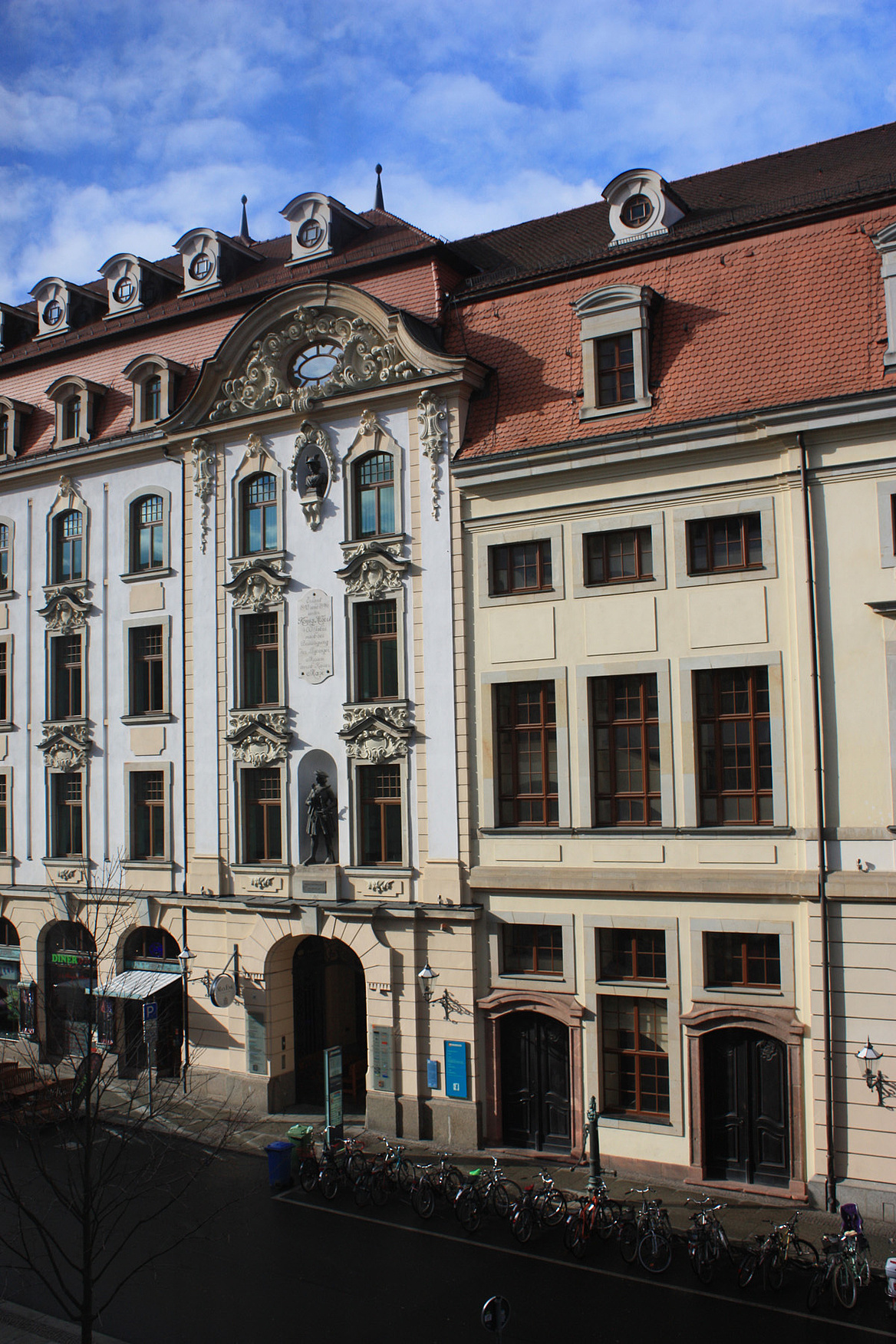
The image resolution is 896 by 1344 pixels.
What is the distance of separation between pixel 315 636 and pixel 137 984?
10.1 metres

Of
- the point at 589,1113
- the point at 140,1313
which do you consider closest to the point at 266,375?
the point at 589,1113

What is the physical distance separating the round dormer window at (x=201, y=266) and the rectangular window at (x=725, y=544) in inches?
667

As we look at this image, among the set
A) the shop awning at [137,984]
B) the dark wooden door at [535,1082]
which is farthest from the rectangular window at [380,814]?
the shop awning at [137,984]

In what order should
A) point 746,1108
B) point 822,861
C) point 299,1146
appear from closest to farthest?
point 822,861, point 746,1108, point 299,1146

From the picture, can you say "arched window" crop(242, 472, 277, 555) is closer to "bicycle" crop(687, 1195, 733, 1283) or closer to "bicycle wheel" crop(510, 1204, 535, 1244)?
"bicycle wheel" crop(510, 1204, 535, 1244)

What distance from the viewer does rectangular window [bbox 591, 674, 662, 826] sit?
74.7 ft

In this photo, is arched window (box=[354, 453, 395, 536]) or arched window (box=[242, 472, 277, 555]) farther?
arched window (box=[242, 472, 277, 555])

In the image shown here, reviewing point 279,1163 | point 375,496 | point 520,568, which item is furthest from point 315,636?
point 279,1163

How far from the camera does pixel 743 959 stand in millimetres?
21562

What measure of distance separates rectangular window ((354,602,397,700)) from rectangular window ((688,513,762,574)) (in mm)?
7145

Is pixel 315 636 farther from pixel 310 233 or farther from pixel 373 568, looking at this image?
pixel 310 233

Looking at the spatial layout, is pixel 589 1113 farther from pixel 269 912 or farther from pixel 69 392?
pixel 69 392

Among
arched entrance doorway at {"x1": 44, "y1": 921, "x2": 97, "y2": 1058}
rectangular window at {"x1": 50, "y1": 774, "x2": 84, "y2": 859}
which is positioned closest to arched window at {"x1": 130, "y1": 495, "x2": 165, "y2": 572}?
rectangular window at {"x1": 50, "y1": 774, "x2": 84, "y2": 859}

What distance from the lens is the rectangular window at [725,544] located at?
22.1 m
